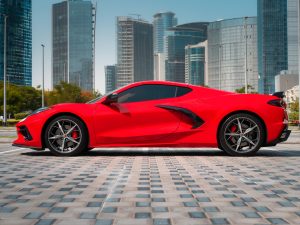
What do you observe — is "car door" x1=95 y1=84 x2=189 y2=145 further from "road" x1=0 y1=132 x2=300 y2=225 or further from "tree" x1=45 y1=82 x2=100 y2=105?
"tree" x1=45 y1=82 x2=100 y2=105

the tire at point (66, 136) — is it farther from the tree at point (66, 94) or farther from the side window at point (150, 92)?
the tree at point (66, 94)

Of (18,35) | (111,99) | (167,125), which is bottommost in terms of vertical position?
(167,125)

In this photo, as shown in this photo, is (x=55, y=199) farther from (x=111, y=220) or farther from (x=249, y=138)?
(x=249, y=138)

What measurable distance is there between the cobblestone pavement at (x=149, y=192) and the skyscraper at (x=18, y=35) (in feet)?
286

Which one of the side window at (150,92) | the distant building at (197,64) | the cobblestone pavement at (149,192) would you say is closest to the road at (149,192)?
the cobblestone pavement at (149,192)

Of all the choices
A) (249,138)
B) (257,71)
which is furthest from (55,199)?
(257,71)

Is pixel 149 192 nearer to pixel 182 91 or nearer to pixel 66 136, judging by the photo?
pixel 66 136

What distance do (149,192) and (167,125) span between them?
380cm

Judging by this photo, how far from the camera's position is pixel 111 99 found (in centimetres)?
838

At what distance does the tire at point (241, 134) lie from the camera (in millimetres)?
8273

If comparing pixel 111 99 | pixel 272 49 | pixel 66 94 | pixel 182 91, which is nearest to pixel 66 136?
pixel 111 99

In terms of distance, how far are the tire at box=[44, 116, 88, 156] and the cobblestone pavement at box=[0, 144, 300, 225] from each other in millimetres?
813

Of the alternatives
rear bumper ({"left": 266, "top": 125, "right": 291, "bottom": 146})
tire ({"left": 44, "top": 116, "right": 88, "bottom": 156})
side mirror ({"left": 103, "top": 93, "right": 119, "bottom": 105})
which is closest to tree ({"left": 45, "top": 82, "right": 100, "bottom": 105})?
tire ({"left": 44, "top": 116, "right": 88, "bottom": 156})

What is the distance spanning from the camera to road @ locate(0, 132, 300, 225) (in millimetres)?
3508
